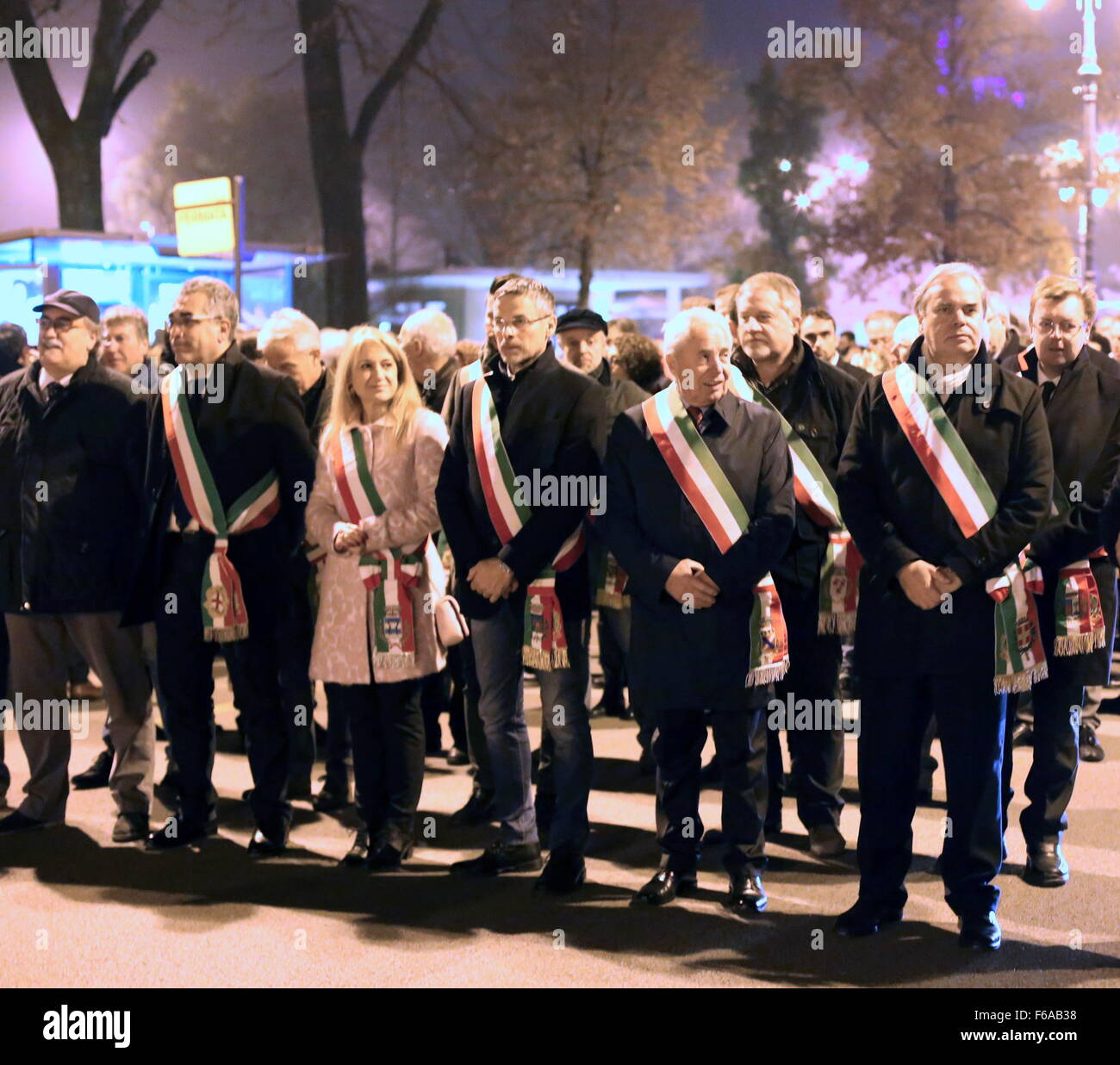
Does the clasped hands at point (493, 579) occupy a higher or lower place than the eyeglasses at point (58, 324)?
lower

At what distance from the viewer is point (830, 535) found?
6121mm

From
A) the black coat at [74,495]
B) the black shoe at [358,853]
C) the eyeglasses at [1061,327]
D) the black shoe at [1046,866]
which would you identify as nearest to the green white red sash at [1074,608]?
the eyeglasses at [1061,327]

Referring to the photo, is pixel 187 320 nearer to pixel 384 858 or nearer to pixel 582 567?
pixel 582 567

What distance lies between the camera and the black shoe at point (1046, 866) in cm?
562

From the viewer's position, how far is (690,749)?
5.44 m

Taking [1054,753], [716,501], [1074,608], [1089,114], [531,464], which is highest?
[1089,114]

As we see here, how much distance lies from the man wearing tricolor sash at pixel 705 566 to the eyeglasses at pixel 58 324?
2514 millimetres

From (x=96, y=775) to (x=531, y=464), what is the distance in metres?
3.11

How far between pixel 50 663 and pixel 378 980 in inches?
103

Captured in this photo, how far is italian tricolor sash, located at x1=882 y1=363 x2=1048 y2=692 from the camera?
16.0 ft

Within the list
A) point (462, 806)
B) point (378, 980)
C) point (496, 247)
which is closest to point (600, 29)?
point (496, 247)

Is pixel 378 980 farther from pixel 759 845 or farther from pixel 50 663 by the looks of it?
pixel 50 663

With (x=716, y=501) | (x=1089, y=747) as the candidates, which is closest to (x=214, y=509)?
(x=716, y=501)

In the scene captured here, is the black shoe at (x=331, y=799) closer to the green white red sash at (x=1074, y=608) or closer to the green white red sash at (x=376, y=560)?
the green white red sash at (x=376, y=560)
